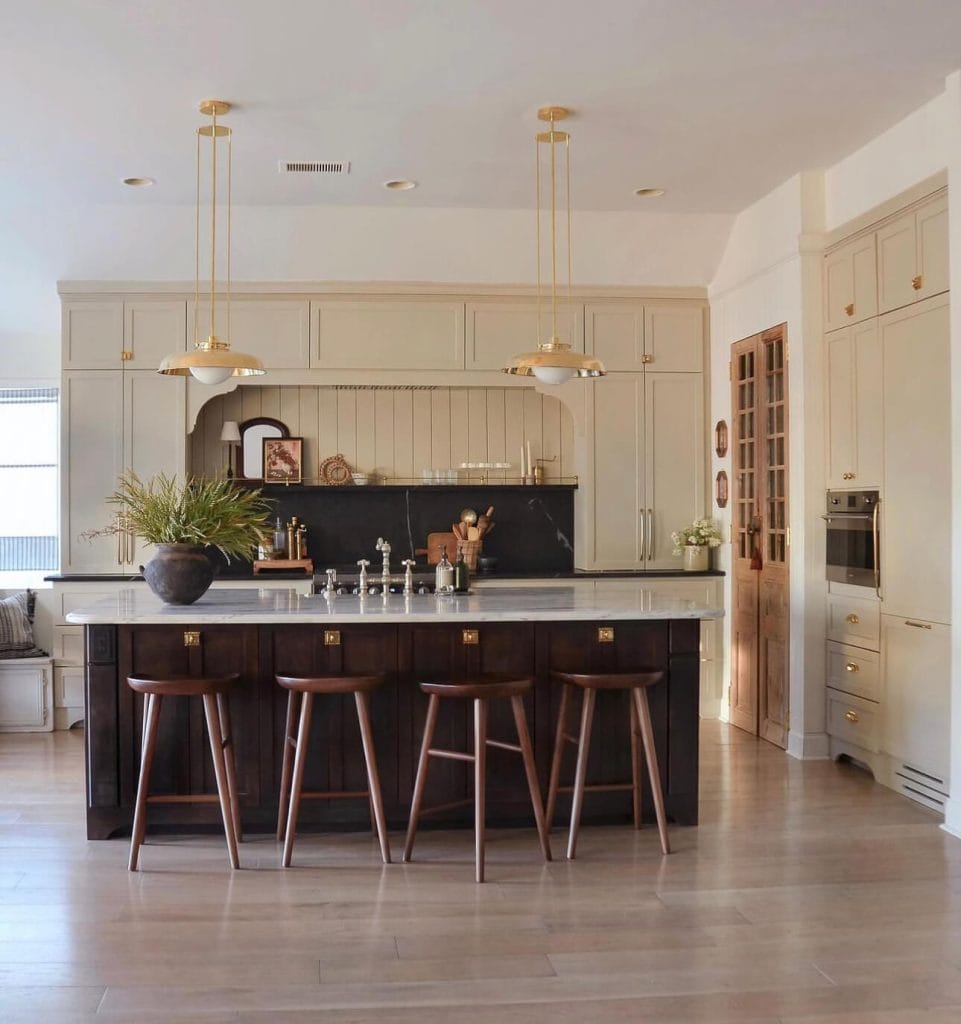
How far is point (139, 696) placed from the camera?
4398 mm

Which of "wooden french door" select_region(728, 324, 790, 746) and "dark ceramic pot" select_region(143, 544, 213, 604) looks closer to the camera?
"dark ceramic pot" select_region(143, 544, 213, 604)

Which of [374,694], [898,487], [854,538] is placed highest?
[898,487]

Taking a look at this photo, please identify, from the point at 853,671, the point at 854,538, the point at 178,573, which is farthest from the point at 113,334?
the point at 853,671

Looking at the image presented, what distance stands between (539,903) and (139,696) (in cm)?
177

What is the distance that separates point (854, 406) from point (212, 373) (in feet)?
10.0

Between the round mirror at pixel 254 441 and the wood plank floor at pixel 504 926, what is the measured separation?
2877 mm

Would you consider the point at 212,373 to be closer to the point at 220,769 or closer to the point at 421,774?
the point at 220,769

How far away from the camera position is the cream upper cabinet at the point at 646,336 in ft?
23.4

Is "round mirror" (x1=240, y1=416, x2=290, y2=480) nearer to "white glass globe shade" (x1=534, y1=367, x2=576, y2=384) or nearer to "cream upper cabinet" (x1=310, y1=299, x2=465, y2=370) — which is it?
"cream upper cabinet" (x1=310, y1=299, x2=465, y2=370)

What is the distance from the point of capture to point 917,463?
4.93 m

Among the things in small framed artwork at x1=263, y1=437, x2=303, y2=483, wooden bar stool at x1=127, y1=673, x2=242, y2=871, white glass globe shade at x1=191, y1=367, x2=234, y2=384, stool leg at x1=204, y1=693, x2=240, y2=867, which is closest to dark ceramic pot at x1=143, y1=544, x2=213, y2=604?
wooden bar stool at x1=127, y1=673, x2=242, y2=871

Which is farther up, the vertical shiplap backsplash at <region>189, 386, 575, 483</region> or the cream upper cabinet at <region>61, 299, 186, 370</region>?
the cream upper cabinet at <region>61, 299, 186, 370</region>

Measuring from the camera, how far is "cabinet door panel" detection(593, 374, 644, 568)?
711cm

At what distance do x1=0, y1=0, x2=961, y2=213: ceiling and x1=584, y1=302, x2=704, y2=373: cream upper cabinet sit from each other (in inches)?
42.2
